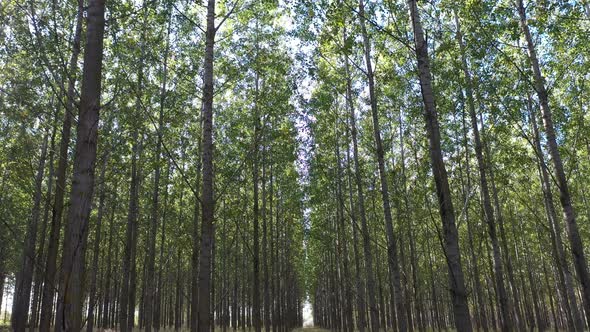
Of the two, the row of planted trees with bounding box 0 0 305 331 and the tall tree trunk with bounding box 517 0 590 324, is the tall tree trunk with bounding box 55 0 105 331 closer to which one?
the row of planted trees with bounding box 0 0 305 331

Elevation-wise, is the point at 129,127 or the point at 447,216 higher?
the point at 129,127

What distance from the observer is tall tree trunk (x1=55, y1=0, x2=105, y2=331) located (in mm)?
2949

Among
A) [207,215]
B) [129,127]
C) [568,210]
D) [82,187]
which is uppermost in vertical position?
[129,127]

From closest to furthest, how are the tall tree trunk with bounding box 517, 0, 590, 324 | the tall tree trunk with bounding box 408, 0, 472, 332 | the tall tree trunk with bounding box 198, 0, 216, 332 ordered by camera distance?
the tall tree trunk with bounding box 408, 0, 472, 332
the tall tree trunk with bounding box 198, 0, 216, 332
the tall tree trunk with bounding box 517, 0, 590, 324

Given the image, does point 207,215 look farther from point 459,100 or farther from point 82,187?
point 459,100

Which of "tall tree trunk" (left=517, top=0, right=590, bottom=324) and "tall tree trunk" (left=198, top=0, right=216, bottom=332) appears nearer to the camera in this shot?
"tall tree trunk" (left=198, top=0, right=216, bottom=332)

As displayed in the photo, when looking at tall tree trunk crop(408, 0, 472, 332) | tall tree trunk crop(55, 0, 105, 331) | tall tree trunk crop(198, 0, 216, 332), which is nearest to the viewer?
tall tree trunk crop(55, 0, 105, 331)

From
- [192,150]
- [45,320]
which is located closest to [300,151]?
[192,150]

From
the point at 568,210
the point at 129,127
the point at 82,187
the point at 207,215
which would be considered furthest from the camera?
the point at 129,127

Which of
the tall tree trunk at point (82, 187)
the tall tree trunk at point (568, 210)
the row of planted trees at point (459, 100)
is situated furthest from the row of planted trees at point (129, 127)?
the tall tree trunk at point (568, 210)

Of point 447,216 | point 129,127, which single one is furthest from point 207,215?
point 129,127

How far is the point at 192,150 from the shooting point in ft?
58.9

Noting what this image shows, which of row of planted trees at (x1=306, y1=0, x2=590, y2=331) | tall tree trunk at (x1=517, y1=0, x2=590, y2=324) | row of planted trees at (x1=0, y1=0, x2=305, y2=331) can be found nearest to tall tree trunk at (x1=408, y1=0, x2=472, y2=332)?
row of planted trees at (x1=306, y1=0, x2=590, y2=331)

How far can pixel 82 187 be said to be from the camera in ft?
10.4
